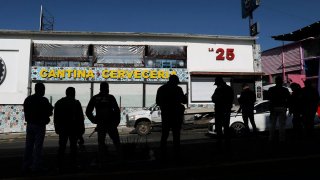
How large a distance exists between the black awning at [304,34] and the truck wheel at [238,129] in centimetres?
1685

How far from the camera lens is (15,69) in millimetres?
23047

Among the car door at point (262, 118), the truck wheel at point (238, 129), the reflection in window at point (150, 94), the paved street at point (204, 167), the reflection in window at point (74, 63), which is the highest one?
the reflection in window at point (74, 63)

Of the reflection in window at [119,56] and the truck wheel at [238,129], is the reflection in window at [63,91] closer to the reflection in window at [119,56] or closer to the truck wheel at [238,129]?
the reflection in window at [119,56]

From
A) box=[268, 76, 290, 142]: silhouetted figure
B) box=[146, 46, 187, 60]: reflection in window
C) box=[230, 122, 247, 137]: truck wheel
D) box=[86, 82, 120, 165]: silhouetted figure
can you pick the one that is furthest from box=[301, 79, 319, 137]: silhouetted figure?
box=[146, 46, 187, 60]: reflection in window

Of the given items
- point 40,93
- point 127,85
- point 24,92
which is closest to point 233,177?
point 40,93

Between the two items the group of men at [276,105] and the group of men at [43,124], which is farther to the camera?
the group of men at [276,105]

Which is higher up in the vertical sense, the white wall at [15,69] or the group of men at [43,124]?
the white wall at [15,69]

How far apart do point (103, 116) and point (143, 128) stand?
997 cm

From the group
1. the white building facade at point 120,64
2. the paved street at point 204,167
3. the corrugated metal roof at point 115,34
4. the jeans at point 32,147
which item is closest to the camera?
the paved street at point 204,167

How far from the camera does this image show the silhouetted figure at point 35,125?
235 inches

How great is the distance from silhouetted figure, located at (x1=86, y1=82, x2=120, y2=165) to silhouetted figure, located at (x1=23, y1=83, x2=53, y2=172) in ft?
2.78

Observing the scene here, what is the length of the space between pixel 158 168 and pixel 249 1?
23784 mm

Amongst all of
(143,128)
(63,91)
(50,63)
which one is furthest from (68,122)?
(50,63)

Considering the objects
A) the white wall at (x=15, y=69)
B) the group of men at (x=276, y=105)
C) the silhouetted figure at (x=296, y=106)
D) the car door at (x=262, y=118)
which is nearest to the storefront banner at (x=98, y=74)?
the white wall at (x=15, y=69)
